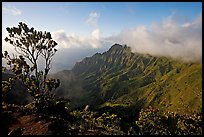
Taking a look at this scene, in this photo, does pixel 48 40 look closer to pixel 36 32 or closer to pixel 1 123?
pixel 36 32

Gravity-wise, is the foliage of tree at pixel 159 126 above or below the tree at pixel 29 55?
below

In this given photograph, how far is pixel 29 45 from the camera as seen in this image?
3894 centimetres

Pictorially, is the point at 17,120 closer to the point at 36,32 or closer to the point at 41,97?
the point at 41,97

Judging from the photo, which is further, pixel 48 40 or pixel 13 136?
pixel 48 40

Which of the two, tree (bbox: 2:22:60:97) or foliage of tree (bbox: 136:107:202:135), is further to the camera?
tree (bbox: 2:22:60:97)

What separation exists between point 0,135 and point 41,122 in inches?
133

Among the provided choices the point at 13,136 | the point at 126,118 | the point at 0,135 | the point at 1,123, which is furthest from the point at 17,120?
the point at 126,118

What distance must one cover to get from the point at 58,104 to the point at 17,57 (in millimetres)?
11682

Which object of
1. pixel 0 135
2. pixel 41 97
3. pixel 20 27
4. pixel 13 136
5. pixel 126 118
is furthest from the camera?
pixel 126 118

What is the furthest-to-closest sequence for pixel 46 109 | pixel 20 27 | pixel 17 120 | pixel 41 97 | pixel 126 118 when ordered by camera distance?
1. pixel 126 118
2. pixel 20 27
3. pixel 41 97
4. pixel 46 109
5. pixel 17 120

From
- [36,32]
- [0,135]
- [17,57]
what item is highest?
[36,32]

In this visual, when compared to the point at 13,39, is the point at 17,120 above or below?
below

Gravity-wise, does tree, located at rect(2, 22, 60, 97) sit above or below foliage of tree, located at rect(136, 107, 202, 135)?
above

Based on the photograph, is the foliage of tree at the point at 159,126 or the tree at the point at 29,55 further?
the tree at the point at 29,55
